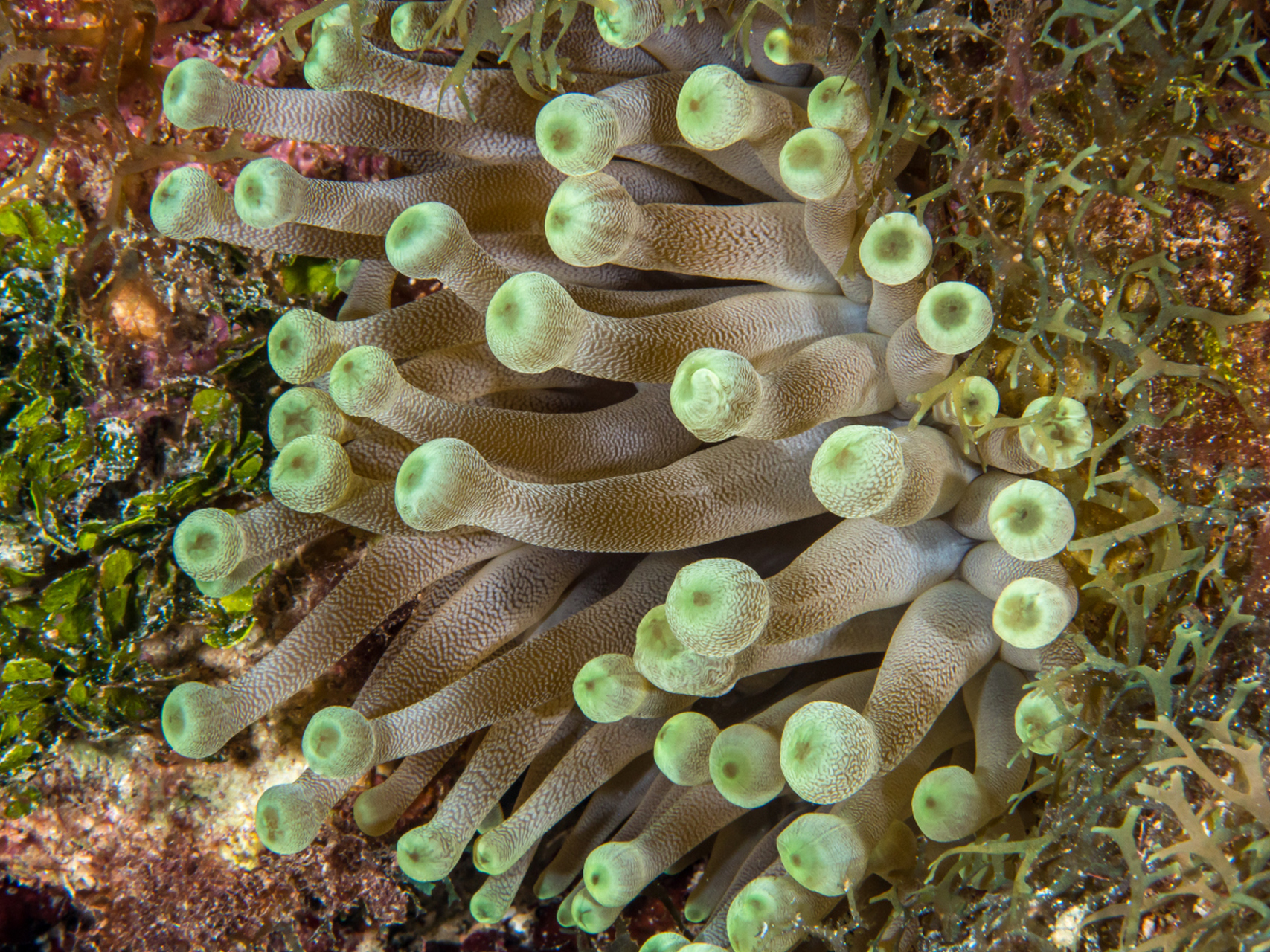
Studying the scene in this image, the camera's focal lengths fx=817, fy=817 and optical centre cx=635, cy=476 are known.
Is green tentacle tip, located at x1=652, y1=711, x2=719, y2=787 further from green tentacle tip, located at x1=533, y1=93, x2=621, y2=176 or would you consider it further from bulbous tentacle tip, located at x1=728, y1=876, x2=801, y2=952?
green tentacle tip, located at x1=533, y1=93, x2=621, y2=176

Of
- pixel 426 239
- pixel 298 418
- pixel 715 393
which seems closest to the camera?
pixel 715 393

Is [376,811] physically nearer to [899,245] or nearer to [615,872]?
[615,872]

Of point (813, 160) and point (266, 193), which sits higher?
point (813, 160)

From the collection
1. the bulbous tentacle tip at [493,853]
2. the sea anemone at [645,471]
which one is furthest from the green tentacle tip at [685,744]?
the bulbous tentacle tip at [493,853]

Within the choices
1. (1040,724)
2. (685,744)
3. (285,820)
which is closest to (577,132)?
(685,744)

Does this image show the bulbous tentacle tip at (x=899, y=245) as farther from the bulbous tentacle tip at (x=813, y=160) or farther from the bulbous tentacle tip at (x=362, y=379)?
the bulbous tentacle tip at (x=362, y=379)

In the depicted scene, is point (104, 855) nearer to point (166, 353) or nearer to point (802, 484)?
point (166, 353)
